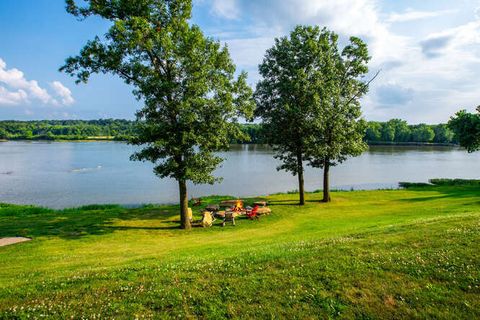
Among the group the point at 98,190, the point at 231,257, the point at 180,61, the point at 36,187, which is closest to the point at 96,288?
the point at 231,257

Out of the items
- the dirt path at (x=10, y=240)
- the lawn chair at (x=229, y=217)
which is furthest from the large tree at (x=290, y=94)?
the dirt path at (x=10, y=240)

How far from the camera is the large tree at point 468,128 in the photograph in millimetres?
50291

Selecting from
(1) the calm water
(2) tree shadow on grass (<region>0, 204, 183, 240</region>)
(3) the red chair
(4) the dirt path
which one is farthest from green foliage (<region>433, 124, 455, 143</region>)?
(4) the dirt path

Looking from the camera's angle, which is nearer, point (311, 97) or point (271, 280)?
point (271, 280)

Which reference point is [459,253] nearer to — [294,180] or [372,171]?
[294,180]

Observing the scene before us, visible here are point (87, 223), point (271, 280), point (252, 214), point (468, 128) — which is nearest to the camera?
point (271, 280)

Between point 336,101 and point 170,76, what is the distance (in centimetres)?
1703

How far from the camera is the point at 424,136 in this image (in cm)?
18550

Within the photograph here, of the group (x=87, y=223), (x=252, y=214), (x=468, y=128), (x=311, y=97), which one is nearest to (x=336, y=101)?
(x=311, y=97)

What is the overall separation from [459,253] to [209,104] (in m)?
15.1

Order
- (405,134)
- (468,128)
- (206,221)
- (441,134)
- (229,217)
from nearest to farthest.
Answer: (206,221) → (229,217) → (468,128) → (405,134) → (441,134)

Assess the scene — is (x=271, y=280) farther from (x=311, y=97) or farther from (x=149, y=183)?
(x=149, y=183)

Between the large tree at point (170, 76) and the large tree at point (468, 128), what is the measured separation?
146 feet

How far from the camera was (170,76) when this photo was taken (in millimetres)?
21750
